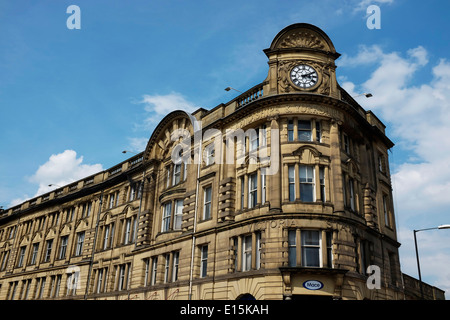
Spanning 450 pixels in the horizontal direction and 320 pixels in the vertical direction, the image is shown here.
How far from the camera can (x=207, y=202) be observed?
110 ft

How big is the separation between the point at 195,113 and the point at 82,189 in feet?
65.9

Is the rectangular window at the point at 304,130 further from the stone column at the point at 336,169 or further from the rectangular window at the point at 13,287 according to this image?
the rectangular window at the point at 13,287

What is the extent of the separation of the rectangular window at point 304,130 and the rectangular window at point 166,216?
44.1 feet

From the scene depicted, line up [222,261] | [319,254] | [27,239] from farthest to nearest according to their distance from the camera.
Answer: [27,239]
[222,261]
[319,254]

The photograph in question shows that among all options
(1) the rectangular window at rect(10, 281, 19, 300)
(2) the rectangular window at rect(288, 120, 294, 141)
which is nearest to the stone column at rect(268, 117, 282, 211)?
(2) the rectangular window at rect(288, 120, 294, 141)

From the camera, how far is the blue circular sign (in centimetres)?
2522

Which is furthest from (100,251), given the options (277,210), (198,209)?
(277,210)

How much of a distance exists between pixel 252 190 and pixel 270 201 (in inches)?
97.4

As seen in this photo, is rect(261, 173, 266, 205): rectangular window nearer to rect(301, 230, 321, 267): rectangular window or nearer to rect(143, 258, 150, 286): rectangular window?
rect(301, 230, 321, 267): rectangular window

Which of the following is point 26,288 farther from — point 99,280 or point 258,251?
point 258,251

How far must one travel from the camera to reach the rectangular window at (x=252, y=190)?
2970 centimetres
